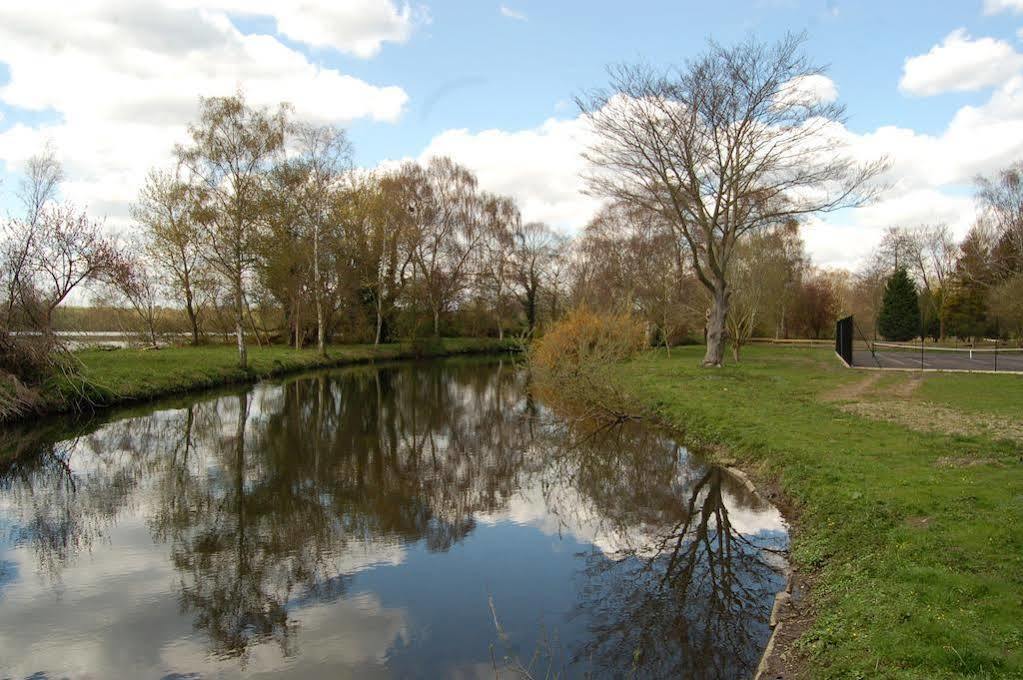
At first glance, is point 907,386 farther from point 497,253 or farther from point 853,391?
point 497,253

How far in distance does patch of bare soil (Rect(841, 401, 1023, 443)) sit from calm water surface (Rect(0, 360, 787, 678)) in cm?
409

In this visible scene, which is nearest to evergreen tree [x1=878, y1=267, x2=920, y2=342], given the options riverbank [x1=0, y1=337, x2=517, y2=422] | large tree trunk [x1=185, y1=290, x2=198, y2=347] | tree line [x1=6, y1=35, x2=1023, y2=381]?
tree line [x1=6, y1=35, x2=1023, y2=381]

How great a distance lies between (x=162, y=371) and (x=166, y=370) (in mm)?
346

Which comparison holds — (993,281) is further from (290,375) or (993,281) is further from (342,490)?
(342,490)

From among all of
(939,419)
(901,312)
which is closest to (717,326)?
(939,419)

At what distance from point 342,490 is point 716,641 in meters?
6.96

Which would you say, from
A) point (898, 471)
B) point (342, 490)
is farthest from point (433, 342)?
point (898, 471)

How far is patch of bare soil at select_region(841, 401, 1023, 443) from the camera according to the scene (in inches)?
450

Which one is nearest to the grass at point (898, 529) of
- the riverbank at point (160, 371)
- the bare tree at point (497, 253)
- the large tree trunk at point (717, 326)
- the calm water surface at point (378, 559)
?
the calm water surface at point (378, 559)

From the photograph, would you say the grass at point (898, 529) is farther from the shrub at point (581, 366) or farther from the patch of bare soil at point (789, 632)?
the shrub at point (581, 366)

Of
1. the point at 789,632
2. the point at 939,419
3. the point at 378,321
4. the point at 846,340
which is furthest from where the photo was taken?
the point at 378,321

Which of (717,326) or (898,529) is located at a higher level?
(717,326)

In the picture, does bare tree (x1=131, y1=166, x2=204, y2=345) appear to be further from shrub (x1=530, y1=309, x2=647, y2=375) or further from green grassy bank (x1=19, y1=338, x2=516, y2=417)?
shrub (x1=530, y1=309, x2=647, y2=375)

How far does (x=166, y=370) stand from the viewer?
2423 cm
